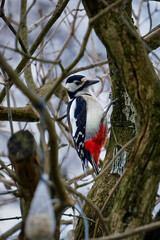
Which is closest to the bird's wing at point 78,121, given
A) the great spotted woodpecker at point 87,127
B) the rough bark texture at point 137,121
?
the great spotted woodpecker at point 87,127

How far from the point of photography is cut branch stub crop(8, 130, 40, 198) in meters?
1.57

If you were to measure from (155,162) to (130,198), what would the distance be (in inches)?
9.3

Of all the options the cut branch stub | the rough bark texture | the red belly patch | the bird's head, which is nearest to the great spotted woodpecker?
the red belly patch

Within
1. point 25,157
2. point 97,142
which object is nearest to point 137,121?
point 25,157

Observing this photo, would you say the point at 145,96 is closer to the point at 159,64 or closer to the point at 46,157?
the point at 46,157

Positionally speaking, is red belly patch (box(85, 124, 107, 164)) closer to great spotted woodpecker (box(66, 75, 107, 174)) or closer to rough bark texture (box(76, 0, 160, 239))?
great spotted woodpecker (box(66, 75, 107, 174))

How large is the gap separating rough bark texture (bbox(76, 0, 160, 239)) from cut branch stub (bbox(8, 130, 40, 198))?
54 centimetres

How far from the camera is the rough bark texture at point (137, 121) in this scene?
194cm

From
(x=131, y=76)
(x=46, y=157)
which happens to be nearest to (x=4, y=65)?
(x=46, y=157)

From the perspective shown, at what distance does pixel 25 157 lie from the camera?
5.13 feet

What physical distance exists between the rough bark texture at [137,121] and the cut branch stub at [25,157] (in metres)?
0.54

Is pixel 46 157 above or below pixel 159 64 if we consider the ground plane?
below

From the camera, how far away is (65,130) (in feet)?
12.9

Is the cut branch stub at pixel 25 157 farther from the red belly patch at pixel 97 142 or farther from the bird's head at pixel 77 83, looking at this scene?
the bird's head at pixel 77 83
